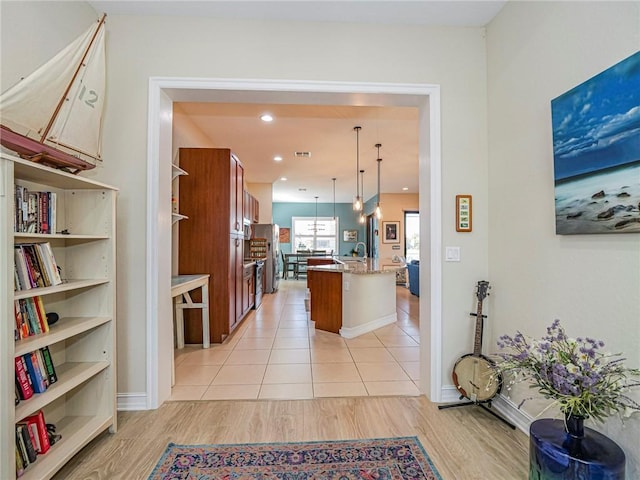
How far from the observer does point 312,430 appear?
1941 mm

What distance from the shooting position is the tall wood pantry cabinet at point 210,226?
3.66 m

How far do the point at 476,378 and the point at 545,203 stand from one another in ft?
4.12

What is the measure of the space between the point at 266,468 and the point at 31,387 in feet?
4.00

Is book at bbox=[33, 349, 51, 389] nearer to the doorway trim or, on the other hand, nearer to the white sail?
the doorway trim

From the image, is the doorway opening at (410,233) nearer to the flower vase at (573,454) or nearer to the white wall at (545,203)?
the white wall at (545,203)

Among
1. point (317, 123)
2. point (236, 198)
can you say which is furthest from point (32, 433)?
point (317, 123)

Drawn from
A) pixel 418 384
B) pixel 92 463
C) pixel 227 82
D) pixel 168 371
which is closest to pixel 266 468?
pixel 92 463

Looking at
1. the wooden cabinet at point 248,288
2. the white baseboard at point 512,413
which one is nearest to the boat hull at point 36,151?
the white baseboard at point 512,413

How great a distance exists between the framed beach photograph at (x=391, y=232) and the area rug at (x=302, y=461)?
27.2 feet

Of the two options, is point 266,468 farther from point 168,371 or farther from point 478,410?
point 478,410

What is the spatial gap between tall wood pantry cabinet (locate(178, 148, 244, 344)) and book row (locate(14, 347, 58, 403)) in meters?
2.06

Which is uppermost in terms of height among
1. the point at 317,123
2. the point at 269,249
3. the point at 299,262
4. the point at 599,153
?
the point at 317,123

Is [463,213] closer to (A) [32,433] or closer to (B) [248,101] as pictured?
(B) [248,101]

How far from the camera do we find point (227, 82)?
223 cm
